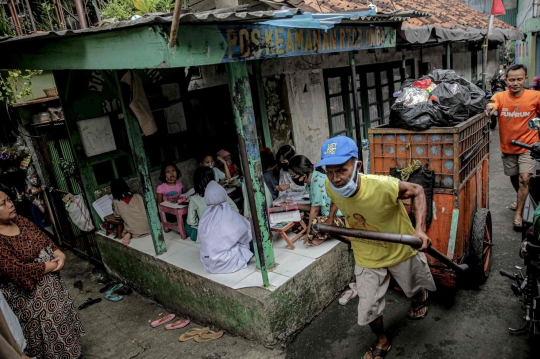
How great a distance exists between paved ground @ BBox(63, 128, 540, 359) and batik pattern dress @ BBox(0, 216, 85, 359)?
2.14 feet

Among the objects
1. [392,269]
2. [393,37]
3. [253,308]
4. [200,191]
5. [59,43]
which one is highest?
[59,43]

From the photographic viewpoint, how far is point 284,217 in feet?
15.4

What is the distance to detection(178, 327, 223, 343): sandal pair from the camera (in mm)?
4114

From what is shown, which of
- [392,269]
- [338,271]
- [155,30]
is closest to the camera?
[155,30]

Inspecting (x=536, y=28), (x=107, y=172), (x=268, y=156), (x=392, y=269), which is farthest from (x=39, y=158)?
(x=536, y=28)

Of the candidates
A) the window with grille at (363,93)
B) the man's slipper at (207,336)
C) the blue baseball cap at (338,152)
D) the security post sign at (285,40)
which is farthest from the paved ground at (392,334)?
the window with grille at (363,93)

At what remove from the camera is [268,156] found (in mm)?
5816

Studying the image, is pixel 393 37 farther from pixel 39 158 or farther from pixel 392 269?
pixel 39 158

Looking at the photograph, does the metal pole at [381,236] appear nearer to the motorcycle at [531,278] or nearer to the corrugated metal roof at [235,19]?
the motorcycle at [531,278]

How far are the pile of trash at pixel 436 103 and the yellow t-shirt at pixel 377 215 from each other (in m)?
1.15

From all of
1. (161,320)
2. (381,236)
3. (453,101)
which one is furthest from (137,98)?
(453,101)

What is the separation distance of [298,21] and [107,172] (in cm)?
432

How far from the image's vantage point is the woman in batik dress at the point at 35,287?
3.46 metres

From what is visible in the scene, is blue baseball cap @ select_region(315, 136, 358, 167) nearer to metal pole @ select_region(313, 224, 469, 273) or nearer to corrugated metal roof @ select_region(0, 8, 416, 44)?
metal pole @ select_region(313, 224, 469, 273)
